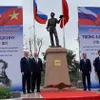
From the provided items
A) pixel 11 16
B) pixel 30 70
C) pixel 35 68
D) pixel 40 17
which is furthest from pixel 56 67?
pixel 40 17

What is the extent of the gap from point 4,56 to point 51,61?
2496mm

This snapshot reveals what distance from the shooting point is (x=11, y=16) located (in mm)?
14680

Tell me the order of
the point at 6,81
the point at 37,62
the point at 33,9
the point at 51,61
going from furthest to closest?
the point at 33,9 → the point at 6,81 → the point at 51,61 → the point at 37,62

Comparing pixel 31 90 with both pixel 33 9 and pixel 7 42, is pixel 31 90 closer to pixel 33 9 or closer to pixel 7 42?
pixel 7 42

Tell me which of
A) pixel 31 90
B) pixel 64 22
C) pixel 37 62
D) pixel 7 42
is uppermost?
pixel 64 22

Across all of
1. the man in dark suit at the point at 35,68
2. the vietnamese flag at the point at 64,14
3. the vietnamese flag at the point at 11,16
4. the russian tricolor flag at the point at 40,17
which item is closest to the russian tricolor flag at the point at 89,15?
the vietnamese flag at the point at 64,14

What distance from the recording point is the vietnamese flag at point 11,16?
14.6m

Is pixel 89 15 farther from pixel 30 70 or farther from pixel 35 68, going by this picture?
pixel 30 70

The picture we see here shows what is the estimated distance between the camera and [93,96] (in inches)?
341

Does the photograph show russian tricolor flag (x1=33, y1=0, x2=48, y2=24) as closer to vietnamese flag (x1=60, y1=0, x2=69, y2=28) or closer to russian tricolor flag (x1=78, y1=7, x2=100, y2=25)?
vietnamese flag (x1=60, y1=0, x2=69, y2=28)

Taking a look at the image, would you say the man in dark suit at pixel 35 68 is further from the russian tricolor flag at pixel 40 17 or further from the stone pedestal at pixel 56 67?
the russian tricolor flag at pixel 40 17

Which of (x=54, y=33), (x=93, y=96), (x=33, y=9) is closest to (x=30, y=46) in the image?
(x=33, y=9)

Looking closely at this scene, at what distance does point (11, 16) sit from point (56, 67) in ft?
10.7

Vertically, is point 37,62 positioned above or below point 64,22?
below
